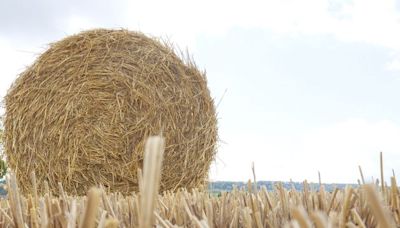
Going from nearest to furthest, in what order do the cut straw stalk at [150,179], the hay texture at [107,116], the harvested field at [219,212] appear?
the cut straw stalk at [150,179] → the harvested field at [219,212] → the hay texture at [107,116]

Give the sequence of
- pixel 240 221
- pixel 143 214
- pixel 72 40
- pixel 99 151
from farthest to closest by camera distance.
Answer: pixel 72 40
pixel 99 151
pixel 240 221
pixel 143 214

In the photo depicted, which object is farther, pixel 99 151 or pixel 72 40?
pixel 72 40

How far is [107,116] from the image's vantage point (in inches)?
135

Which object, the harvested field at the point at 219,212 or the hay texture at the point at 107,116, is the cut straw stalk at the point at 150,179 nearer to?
the harvested field at the point at 219,212

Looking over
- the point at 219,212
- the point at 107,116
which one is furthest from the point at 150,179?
the point at 107,116

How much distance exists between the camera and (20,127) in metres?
3.59

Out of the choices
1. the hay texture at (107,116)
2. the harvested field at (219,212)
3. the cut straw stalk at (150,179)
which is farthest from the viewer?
the hay texture at (107,116)

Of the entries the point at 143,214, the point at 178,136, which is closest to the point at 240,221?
the point at 143,214

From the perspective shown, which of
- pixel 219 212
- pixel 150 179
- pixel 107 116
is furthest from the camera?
pixel 107 116

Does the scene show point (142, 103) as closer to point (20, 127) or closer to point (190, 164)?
point (190, 164)

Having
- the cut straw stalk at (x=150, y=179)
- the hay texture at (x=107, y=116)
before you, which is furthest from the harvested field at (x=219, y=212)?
the hay texture at (x=107, y=116)

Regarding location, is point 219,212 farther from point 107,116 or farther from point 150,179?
point 107,116

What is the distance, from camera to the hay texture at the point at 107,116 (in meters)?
3.41

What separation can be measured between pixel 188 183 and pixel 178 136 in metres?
0.36
